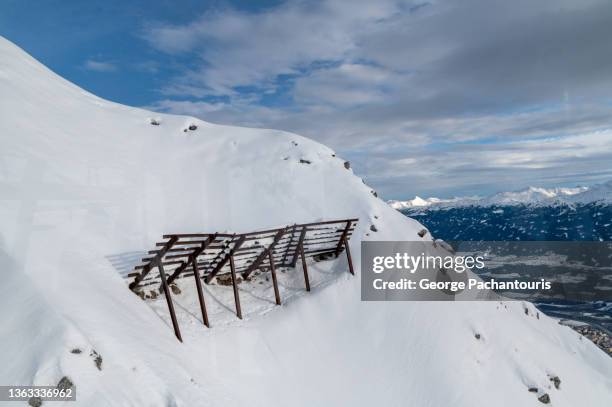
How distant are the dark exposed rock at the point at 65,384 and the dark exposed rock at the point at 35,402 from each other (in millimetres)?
445

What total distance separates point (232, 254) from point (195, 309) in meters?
2.79

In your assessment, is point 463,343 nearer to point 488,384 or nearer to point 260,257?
point 488,384

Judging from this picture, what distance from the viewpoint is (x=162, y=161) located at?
25766mm

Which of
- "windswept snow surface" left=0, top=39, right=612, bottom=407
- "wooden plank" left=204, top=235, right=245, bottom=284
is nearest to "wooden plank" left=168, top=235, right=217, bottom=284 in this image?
"windswept snow surface" left=0, top=39, right=612, bottom=407

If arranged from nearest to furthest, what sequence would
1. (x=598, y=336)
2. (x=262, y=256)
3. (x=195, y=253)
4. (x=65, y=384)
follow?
(x=65, y=384) < (x=195, y=253) < (x=262, y=256) < (x=598, y=336)

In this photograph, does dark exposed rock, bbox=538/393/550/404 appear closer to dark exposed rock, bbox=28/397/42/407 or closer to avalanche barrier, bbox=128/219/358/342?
avalanche barrier, bbox=128/219/358/342

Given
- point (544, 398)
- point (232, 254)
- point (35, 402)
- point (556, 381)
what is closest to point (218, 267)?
point (232, 254)

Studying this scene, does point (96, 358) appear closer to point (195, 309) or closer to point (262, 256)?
point (195, 309)

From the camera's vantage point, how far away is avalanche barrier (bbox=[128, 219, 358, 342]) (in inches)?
567

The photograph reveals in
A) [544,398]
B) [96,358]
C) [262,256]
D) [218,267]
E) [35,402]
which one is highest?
[262,256]

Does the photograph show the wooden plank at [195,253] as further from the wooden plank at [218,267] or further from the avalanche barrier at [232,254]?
the wooden plank at [218,267]

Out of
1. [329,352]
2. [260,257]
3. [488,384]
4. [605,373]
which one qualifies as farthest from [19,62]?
[605,373]

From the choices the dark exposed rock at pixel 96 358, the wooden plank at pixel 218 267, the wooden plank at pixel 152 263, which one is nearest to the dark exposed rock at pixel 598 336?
the wooden plank at pixel 218 267

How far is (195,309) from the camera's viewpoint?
17094 millimetres
